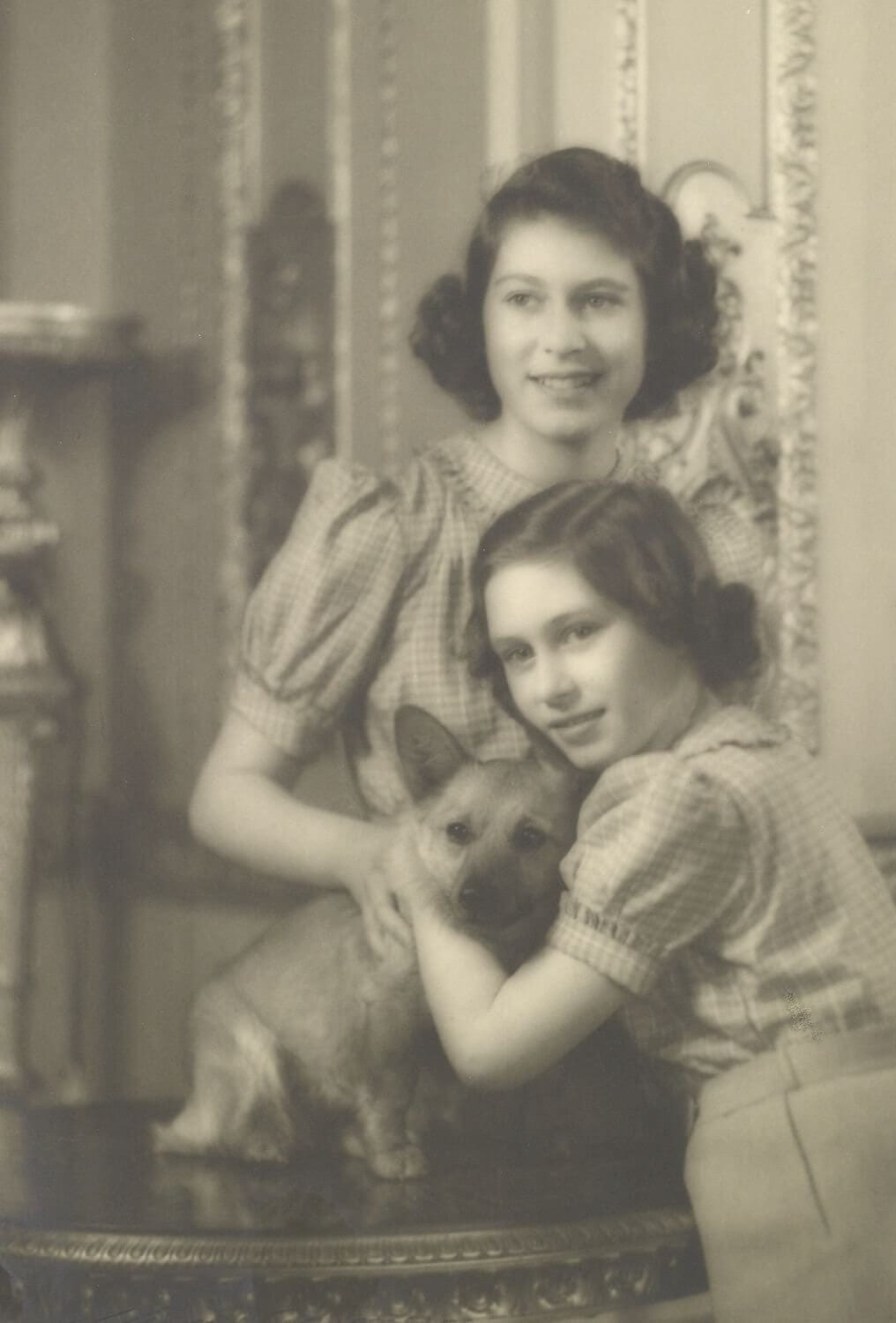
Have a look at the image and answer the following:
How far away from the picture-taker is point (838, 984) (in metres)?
0.88

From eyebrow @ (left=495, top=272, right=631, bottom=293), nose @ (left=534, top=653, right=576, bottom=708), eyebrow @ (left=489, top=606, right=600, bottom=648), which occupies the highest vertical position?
eyebrow @ (left=495, top=272, right=631, bottom=293)

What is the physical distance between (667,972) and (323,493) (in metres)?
0.38

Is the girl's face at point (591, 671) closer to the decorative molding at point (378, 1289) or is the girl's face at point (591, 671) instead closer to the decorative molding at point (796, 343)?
the decorative molding at point (796, 343)

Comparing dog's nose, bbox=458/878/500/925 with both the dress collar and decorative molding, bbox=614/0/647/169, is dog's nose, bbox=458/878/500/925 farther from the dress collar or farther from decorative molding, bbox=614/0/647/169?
decorative molding, bbox=614/0/647/169

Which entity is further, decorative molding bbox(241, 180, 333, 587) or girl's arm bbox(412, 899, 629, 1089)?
decorative molding bbox(241, 180, 333, 587)

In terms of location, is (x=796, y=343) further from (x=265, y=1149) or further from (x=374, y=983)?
(x=265, y=1149)

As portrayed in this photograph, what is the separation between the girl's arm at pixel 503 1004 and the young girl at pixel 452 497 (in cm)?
5

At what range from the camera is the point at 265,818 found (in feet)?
3.22

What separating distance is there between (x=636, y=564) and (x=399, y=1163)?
→ 40cm

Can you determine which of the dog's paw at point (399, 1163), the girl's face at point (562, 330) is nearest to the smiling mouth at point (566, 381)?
the girl's face at point (562, 330)

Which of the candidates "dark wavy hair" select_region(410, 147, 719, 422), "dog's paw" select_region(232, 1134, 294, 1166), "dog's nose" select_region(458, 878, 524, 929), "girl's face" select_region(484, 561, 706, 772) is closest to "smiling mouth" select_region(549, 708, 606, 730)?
"girl's face" select_region(484, 561, 706, 772)

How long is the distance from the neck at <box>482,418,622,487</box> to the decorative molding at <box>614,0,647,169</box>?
176 mm

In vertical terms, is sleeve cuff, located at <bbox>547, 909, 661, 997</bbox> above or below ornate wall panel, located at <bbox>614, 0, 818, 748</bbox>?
below

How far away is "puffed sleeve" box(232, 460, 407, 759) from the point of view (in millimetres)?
977
